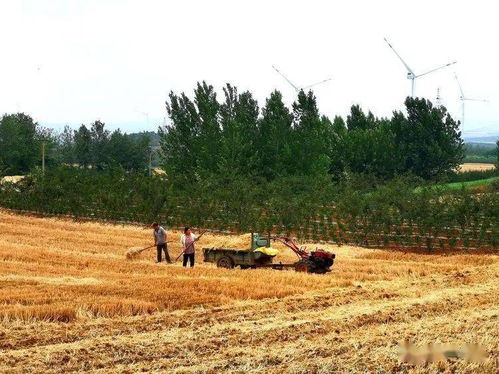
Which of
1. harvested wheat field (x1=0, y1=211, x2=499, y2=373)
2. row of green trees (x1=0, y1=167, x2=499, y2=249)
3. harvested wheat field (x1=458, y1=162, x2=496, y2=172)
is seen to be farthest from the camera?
harvested wheat field (x1=458, y1=162, x2=496, y2=172)

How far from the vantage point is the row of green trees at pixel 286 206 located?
99.9 feet

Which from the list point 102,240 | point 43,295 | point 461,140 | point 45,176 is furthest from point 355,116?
point 43,295

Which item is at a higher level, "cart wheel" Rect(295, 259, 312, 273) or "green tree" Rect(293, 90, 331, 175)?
Answer: "green tree" Rect(293, 90, 331, 175)

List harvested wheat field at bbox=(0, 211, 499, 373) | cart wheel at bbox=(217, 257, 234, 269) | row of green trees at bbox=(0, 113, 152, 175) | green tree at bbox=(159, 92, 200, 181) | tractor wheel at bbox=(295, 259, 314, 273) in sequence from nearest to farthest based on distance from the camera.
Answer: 1. harvested wheat field at bbox=(0, 211, 499, 373)
2. tractor wheel at bbox=(295, 259, 314, 273)
3. cart wheel at bbox=(217, 257, 234, 269)
4. green tree at bbox=(159, 92, 200, 181)
5. row of green trees at bbox=(0, 113, 152, 175)

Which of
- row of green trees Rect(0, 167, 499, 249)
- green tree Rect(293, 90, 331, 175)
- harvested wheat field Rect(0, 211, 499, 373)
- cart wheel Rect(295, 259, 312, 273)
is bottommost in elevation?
harvested wheat field Rect(0, 211, 499, 373)

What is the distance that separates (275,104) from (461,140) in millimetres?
24333

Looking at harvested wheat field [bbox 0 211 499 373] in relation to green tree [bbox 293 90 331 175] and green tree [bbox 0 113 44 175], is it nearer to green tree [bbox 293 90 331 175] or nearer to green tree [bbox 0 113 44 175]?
green tree [bbox 293 90 331 175]

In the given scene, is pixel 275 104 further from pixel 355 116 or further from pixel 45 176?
pixel 355 116

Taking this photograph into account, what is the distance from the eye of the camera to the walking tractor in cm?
2161

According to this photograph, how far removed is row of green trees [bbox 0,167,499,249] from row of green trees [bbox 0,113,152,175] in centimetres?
3566

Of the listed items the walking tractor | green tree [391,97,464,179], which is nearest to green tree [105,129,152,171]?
green tree [391,97,464,179]

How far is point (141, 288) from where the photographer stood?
642 inches

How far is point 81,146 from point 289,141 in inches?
1595

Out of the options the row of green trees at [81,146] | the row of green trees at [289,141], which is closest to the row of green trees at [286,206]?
the row of green trees at [289,141]
